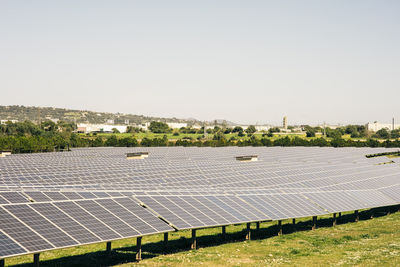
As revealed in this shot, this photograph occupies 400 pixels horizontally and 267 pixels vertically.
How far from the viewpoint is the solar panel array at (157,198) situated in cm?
2309

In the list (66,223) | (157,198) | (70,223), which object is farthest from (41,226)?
(157,198)

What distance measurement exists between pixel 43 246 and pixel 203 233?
17.7 metres

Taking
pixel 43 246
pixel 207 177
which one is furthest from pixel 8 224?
pixel 207 177

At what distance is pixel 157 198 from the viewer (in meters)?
30.2

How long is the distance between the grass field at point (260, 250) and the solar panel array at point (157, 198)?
2.03 m

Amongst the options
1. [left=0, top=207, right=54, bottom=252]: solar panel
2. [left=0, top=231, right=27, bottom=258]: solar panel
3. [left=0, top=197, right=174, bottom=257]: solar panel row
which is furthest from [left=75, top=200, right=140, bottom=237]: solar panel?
[left=0, top=231, right=27, bottom=258]: solar panel

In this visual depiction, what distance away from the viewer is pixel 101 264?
86.1 ft

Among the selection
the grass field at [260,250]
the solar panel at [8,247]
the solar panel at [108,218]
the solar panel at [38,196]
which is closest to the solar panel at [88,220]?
the solar panel at [108,218]

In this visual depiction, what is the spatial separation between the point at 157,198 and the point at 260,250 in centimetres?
777

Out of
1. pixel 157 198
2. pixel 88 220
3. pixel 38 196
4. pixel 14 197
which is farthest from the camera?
pixel 157 198

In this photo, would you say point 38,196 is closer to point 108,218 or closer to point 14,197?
→ point 14,197

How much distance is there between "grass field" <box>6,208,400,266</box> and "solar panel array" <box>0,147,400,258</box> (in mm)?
2029

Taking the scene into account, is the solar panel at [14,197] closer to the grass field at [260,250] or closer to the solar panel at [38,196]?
the solar panel at [38,196]

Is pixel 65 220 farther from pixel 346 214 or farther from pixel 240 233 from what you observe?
pixel 346 214
